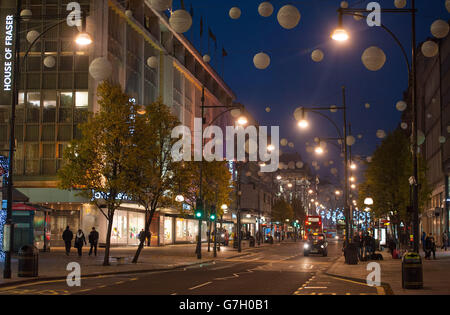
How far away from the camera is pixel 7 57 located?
173ft

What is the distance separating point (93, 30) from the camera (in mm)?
54062

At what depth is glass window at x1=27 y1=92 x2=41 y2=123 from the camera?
54906mm

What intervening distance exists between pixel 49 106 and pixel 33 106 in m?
1.50

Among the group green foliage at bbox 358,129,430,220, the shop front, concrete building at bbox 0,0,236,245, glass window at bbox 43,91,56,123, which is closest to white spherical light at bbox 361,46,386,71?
green foliage at bbox 358,129,430,220

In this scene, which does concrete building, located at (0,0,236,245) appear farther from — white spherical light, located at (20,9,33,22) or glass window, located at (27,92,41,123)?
white spherical light, located at (20,9,33,22)

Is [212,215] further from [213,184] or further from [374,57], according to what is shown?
[374,57]

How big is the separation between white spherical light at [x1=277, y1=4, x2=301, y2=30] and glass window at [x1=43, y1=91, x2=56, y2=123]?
40149 mm

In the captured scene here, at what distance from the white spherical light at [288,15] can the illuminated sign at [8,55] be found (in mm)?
40084

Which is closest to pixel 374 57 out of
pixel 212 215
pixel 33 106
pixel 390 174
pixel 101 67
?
pixel 101 67

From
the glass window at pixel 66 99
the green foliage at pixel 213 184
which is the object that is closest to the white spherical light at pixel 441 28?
the green foliage at pixel 213 184

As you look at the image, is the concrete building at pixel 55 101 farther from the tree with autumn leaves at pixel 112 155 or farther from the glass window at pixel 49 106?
the tree with autumn leaves at pixel 112 155

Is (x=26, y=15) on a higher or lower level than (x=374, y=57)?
higher

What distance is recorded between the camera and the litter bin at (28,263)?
2225cm
